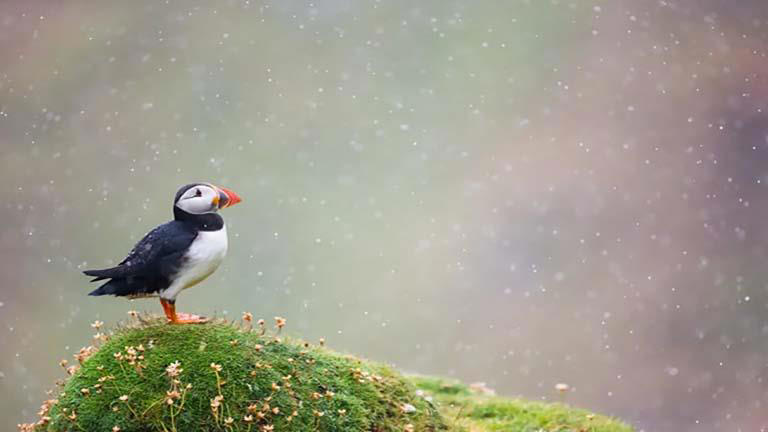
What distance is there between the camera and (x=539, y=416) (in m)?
5.62

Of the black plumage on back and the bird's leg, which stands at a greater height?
the black plumage on back

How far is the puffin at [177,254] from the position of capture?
373 cm

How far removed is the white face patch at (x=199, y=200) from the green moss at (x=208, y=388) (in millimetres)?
605

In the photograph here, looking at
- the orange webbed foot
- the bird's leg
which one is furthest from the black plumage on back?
the orange webbed foot

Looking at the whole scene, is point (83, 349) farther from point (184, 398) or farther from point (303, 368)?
point (303, 368)

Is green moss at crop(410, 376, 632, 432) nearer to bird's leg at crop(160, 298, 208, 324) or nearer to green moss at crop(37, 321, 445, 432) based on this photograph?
green moss at crop(37, 321, 445, 432)

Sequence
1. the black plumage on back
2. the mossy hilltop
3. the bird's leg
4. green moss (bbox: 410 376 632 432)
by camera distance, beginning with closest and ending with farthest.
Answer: the mossy hilltop < the black plumage on back < the bird's leg < green moss (bbox: 410 376 632 432)

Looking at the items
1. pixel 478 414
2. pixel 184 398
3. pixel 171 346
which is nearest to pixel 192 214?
pixel 171 346

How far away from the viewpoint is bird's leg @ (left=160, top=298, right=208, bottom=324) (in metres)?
3.87

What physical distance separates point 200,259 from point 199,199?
0.99 ft

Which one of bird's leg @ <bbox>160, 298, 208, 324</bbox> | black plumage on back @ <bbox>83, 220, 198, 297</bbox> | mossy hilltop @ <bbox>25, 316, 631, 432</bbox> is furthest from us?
bird's leg @ <bbox>160, 298, 208, 324</bbox>

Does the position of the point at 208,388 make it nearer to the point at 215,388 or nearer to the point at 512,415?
the point at 215,388

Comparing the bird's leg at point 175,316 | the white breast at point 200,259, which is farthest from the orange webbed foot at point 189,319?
the white breast at point 200,259

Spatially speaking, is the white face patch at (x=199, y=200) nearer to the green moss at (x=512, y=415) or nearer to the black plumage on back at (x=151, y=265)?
the black plumage on back at (x=151, y=265)
